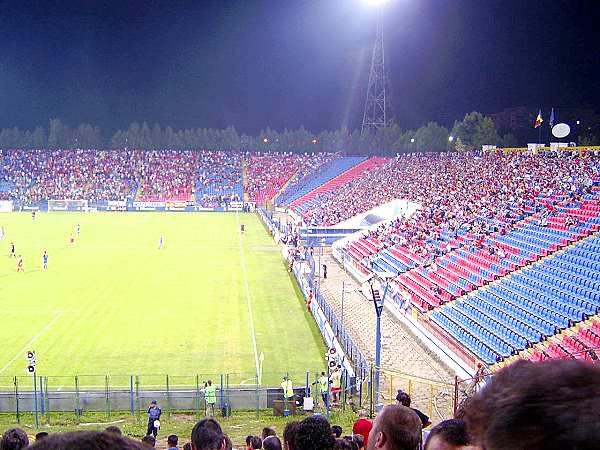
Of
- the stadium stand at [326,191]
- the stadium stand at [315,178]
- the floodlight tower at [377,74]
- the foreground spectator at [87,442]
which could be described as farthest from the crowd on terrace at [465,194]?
the foreground spectator at [87,442]

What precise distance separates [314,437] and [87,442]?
3092mm

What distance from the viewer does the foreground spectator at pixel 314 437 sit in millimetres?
4520

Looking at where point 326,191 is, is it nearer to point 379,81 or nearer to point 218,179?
point 218,179

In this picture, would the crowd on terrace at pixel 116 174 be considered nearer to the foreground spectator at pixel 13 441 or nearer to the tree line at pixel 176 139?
the tree line at pixel 176 139

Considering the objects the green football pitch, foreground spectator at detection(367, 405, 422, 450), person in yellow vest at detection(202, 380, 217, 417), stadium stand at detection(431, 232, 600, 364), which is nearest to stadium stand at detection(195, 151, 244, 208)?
the green football pitch

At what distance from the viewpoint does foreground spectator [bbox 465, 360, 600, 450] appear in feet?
4.73

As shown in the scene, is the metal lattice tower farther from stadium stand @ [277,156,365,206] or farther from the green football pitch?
the green football pitch

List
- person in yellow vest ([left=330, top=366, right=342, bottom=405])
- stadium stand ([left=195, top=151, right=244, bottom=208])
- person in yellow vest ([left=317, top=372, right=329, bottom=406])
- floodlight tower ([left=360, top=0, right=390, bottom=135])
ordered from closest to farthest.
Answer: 1. person in yellow vest ([left=317, top=372, right=329, bottom=406])
2. person in yellow vest ([left=330, top=366, right=342, bottom=405])
3. floodlight tower ([left=360, top=0, right=390, bottom=135])
4. stadium stand ([left=195, top=151, right=244, bottom=208])

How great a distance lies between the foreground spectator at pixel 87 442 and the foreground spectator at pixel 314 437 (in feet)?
9.85

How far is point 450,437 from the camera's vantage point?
3.64m

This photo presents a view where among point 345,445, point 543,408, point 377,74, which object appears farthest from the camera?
point 377,74

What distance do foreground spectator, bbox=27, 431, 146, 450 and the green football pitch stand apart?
1833 cm

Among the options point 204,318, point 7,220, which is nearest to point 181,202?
point 7,220

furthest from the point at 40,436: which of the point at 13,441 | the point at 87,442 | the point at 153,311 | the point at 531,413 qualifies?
the point at 153,311
